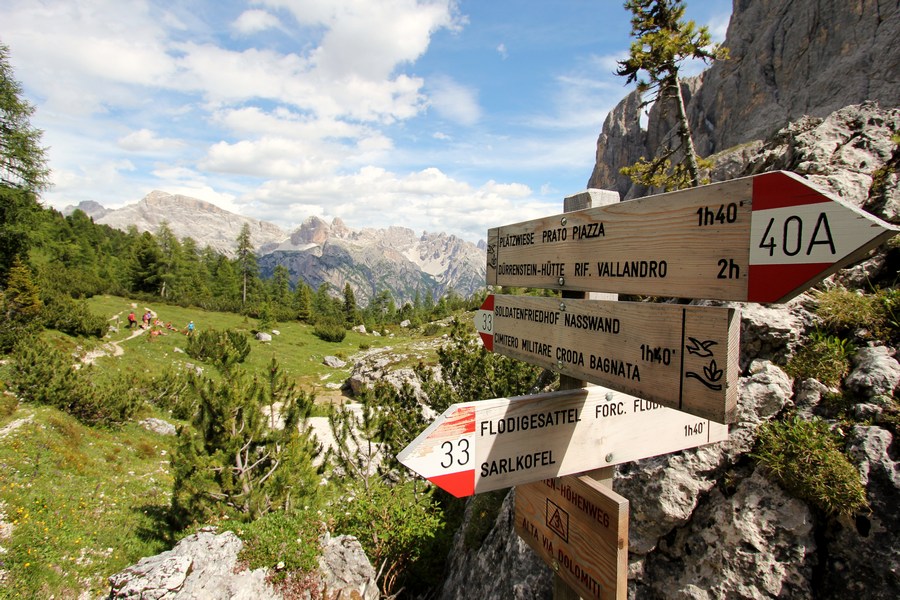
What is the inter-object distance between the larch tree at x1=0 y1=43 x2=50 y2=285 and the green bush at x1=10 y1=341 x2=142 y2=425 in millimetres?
15315

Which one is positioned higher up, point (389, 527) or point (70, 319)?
point (70, 319)

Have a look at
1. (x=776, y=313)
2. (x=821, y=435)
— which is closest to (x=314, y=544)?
(x=821, y=435)

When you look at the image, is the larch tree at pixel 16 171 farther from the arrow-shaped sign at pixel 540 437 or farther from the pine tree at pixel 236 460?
the arrow-shaped sign at pixel 540 437

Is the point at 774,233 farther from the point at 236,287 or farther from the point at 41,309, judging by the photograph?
the point at 236,287

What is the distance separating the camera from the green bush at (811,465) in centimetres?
379

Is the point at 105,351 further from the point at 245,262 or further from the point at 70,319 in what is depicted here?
the point at 245,262

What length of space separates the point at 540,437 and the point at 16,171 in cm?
3967

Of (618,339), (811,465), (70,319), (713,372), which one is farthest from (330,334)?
(713,372)

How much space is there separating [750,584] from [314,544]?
659 cm

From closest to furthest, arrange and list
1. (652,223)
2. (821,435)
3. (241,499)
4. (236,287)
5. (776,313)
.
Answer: (652,223) → (821,435) → (776,313) → (241,499) → (236,287)

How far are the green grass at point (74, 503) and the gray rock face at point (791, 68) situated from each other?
181 feet

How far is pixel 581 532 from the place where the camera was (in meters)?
2.57

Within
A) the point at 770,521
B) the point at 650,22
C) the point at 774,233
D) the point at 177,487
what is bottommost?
the point at 177,487

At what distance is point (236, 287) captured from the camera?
85.2 meters
